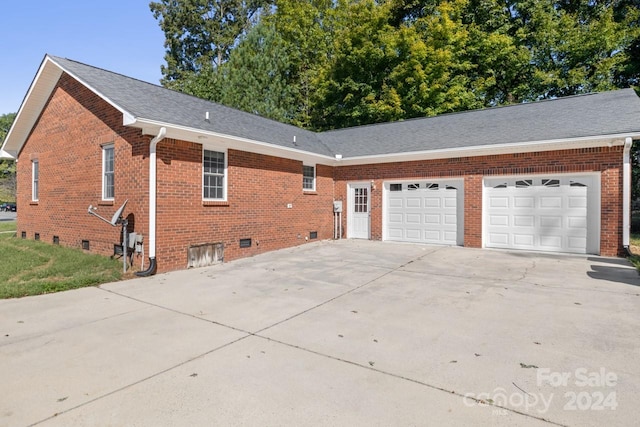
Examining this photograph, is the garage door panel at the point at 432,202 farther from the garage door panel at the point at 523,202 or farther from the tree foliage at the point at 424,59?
the tree foliage at the point at 424,59

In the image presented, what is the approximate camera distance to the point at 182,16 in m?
33.9

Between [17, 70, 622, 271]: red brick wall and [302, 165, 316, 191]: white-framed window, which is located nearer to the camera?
[17, 70, 622, 271]: red brick wall

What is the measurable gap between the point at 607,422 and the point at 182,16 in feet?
134

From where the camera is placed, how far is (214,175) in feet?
31.3

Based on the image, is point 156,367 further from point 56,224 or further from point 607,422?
point 56,224

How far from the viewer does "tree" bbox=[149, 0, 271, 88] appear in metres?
34.1

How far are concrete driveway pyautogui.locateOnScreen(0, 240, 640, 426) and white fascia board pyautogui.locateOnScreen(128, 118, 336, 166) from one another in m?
3.49

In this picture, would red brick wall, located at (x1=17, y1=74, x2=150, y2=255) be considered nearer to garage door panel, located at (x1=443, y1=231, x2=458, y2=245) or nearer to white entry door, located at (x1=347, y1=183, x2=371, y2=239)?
white entry door, located at (x1=347, y1=183, x2=371, y2=239)

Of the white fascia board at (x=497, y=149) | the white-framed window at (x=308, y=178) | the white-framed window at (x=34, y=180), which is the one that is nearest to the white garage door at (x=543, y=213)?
the white fascia board at (x=497, y=149)

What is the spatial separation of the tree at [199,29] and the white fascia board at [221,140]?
1057 inches

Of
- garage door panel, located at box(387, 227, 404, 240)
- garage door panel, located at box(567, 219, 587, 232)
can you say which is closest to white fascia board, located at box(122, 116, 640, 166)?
garage door panel, located at box(567, 219, 587, 232)

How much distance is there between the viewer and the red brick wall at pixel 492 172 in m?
9.41

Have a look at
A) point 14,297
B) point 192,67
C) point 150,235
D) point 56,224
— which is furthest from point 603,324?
point 192,67

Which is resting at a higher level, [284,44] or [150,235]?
[284,44]
